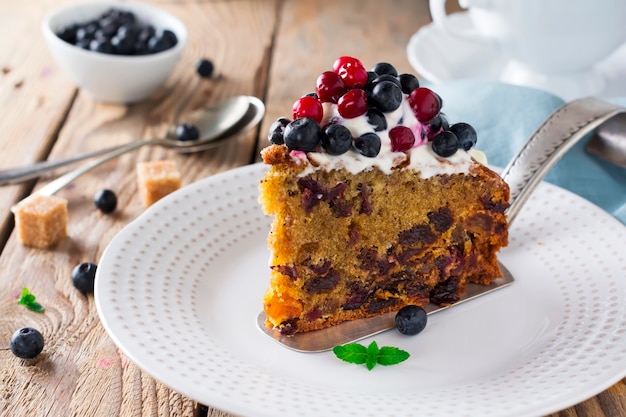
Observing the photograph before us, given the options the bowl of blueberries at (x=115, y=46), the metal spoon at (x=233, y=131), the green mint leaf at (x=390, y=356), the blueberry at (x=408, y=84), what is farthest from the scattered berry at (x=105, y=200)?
the green mint leaf at (x=390, y=356)

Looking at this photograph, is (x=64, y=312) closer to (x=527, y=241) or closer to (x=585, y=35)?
(x=527, y=241)

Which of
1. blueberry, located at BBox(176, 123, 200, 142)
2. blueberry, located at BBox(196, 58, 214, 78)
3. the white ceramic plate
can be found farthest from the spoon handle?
blueberry, located at BBox(196, 58, 214, 78)

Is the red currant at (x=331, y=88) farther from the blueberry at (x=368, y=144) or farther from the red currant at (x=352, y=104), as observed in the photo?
the blueberry at (x=368, y=144)

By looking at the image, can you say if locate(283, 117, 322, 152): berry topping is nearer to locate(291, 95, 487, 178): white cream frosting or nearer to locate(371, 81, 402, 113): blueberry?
locate(291, 95, 487, 178): white cream frosting

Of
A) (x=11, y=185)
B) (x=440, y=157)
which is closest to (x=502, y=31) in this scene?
(x=440, y=157)

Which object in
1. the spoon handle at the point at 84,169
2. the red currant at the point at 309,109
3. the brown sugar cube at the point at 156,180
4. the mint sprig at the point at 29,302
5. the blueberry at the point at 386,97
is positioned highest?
the blueberry at the point at 386,97

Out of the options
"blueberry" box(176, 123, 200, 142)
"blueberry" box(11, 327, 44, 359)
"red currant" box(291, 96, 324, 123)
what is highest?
"red currant" box(291, 96, 324, 123)
